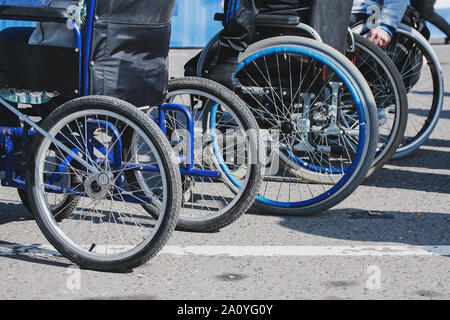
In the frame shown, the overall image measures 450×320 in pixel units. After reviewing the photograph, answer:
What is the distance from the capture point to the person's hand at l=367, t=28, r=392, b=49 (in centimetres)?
602

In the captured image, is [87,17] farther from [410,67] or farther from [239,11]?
[410,67]

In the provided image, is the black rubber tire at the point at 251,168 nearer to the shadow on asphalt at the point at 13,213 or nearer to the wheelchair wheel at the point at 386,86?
the shadow on asphalt at the point at 13,213

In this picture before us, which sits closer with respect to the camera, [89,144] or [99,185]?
[99,185]

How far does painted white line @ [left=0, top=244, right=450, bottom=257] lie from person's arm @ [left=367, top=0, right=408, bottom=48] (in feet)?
6.75

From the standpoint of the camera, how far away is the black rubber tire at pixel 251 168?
14.7ft

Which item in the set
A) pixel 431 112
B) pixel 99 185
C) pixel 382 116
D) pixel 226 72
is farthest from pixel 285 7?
pixel 431 112

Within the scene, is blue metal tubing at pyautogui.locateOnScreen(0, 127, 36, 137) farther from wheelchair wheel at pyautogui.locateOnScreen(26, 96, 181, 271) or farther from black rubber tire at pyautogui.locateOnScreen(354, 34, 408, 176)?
black rubber tire at pyautogui.locateOnScreen(354, 34, 408, 176)

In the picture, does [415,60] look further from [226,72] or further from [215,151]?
[215,151]

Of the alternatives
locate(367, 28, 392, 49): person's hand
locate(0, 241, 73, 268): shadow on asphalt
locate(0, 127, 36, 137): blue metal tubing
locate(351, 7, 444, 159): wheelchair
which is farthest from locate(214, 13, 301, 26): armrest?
locate(0, 241, 73, 268): shadow on asphalt

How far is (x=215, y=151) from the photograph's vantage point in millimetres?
5062

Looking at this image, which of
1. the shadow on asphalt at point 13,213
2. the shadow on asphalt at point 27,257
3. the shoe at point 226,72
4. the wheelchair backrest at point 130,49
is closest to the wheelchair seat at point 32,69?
the wheelchair backrest at point 130,49

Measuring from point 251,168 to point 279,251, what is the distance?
47 cm

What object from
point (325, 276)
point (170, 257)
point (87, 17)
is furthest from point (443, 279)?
point (87, 17)

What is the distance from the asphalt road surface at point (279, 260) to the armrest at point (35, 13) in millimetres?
1184
